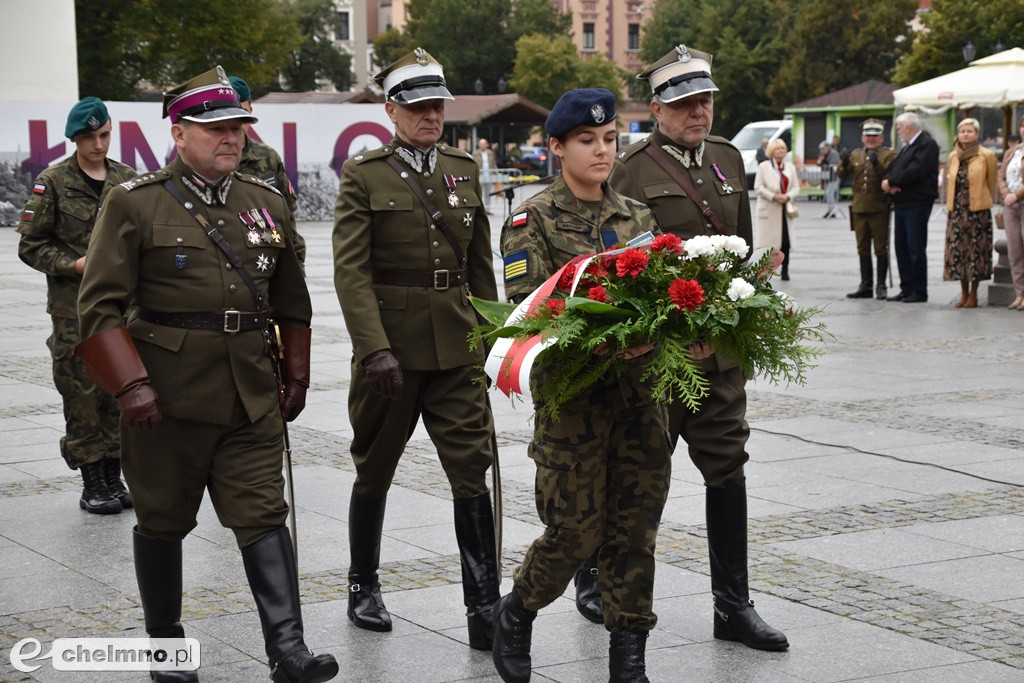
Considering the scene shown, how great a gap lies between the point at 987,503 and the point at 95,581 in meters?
4.07

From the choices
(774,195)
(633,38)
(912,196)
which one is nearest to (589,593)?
(912,196)

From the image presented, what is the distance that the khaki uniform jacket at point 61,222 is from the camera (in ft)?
24.2

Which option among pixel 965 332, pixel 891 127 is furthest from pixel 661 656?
pixel 891 127

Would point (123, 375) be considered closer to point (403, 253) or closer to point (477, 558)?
point (403, 253)

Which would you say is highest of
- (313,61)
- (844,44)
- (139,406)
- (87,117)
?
(313,61)

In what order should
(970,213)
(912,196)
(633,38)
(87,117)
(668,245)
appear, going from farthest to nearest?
(633,38)
(912,196)
(970,213)
(87,117)
(668,245)

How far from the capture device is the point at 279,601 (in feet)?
15.1

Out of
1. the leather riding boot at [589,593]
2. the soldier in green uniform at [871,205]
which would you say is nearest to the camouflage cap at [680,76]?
the leather riding boot at [589,593]

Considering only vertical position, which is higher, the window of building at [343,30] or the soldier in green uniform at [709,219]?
the window of building at [343,30]

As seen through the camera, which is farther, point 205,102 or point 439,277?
point 439,277

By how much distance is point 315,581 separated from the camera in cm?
601

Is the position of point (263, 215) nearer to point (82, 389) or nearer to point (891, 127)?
point (82, 389)

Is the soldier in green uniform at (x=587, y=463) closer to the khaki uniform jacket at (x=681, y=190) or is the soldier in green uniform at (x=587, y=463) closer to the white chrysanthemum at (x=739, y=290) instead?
the white chrysanthemum at (x=739, y=290)

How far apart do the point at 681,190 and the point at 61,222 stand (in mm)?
3414
